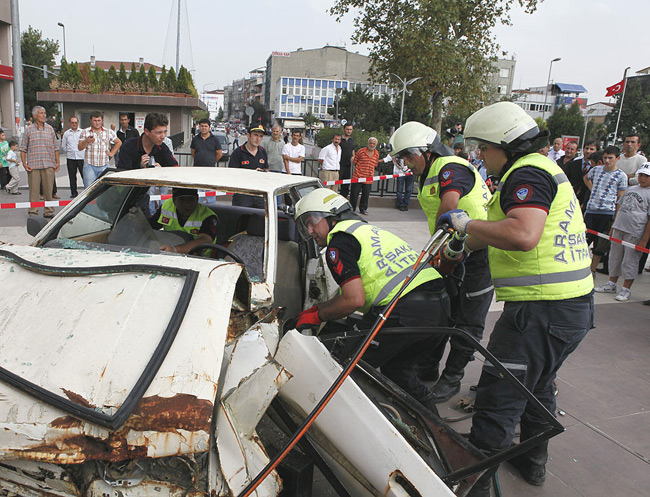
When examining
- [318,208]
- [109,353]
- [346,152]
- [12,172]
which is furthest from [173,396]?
[12,172]

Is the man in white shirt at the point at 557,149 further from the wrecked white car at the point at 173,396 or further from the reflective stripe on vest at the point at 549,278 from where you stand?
the wrecked white car at the point at 173,396

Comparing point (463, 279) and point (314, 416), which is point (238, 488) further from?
point (463, 279)

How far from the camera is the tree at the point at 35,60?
137 ft

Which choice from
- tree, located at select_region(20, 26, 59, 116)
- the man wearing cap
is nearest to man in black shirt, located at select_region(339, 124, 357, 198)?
the man wearing cap

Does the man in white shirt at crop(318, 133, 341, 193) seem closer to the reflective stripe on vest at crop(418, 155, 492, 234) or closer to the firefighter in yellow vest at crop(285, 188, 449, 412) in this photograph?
the reflective stripe on vest at crop(418, 155, 492, 234)

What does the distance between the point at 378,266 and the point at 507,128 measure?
3.11 ft

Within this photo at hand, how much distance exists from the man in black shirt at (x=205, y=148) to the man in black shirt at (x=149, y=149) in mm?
3572

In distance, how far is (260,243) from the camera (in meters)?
3.11

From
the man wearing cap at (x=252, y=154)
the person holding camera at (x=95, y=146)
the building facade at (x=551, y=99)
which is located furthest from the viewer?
the building facade at (x=551, y=99)

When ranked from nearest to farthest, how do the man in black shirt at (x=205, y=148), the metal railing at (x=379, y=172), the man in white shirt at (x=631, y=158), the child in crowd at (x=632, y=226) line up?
the child in crowd at (x=632, y=226) → the man in white shirt at (x=631, y=158) → the man in black shirt at (x=205, y=148) → the metal railing at (x=379, y=172)

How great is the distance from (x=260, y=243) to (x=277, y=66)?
108 metres

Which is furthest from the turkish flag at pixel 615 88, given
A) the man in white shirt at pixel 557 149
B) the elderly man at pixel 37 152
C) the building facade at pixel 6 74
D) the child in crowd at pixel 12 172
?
the building facade at pixel 6 74

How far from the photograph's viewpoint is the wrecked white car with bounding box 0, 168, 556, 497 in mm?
1520

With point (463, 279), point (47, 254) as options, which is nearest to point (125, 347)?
point (47, 254)
